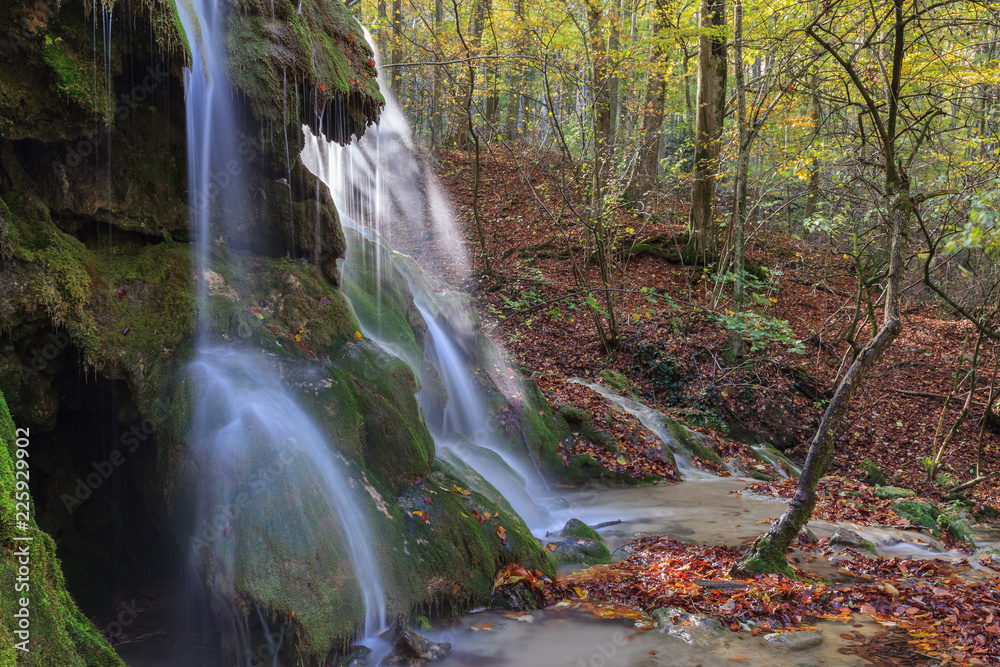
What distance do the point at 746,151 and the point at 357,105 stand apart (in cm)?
836

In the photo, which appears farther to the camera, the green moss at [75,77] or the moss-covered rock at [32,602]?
the green moss at [75,77]

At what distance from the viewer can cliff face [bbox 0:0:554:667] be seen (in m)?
4.23

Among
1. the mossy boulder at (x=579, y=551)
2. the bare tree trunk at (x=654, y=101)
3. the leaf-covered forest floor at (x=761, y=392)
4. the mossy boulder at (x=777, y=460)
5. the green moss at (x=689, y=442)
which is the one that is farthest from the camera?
the bare tree trunk at (x=654, y=101)

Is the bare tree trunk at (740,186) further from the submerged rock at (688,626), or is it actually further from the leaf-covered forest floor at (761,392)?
the submerged rock at (688,626)

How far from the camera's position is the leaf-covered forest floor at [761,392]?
Answer: 469cm

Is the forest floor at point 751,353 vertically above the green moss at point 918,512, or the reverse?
the forest floor at point 751,353

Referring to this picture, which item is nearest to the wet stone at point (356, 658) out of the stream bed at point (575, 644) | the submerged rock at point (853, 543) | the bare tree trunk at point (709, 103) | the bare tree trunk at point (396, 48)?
the stream bed at point (575, 644)

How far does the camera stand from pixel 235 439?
15.0 feet

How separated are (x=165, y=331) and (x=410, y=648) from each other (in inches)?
124

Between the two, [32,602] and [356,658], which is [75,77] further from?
[356,658]

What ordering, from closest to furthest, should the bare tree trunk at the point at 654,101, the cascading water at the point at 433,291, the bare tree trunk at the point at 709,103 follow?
the cascading water at the point at 433,291 → the bare tree trunk at the point at 709,103 → the bare tree trunk at the point at 654,101

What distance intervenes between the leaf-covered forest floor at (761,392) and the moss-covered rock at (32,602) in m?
3.22

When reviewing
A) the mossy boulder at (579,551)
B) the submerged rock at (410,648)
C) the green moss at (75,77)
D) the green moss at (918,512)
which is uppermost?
the green moss at (75,77)

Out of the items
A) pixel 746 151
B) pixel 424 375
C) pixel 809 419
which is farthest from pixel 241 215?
pixel 809 419
